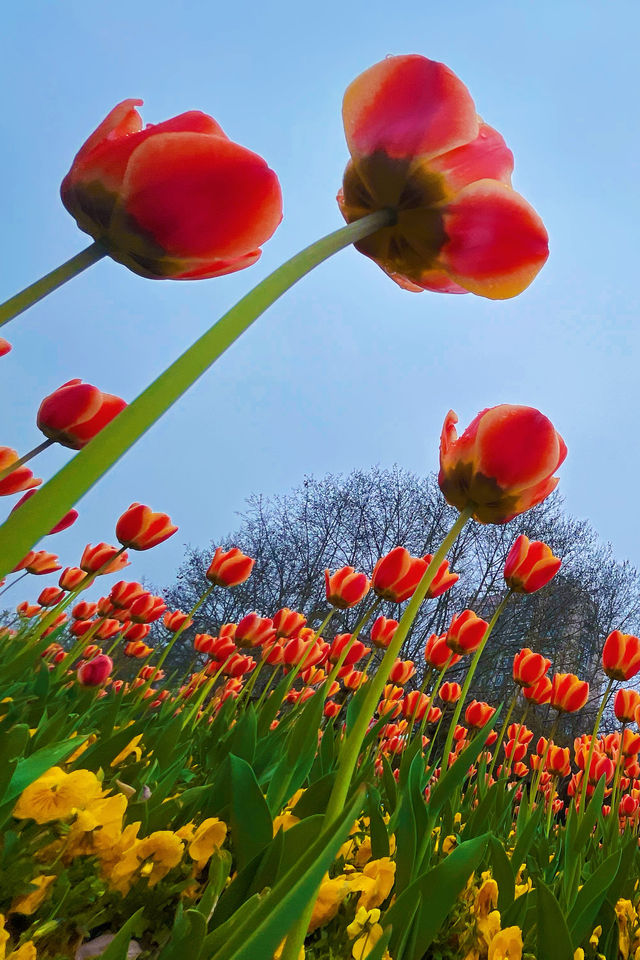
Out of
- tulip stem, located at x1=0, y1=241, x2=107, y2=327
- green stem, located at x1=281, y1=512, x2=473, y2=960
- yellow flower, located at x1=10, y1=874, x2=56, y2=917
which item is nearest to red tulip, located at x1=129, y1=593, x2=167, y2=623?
yellow flower, located at x1=10, y1=874, x2=56, y2=917

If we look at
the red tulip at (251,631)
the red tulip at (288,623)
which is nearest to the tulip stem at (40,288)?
the red tulip at (251,631)

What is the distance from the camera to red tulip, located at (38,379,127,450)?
956 millimetres

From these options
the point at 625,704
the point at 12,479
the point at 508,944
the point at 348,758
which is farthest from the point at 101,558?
the point at 625,704

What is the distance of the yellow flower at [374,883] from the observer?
99cm

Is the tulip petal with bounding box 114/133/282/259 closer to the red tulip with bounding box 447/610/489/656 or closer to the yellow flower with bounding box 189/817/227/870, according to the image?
the yellow flower with bounding box 189/817/227/870

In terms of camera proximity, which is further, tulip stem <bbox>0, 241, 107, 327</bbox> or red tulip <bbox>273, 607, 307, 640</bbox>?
red tulip <bbox>273, 607, 307, 640</bbox>

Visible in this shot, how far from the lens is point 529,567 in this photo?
1950mm

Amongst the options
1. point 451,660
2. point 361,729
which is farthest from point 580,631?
point 361,729

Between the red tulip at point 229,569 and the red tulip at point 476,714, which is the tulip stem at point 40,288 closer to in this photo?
the red tulip at point 229,569

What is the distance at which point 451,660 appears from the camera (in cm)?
278

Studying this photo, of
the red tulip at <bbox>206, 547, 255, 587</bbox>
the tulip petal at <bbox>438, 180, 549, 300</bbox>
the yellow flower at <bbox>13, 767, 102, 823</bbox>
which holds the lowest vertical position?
the yellow flower at <bbox>13, 767, 102, 823</bbox>

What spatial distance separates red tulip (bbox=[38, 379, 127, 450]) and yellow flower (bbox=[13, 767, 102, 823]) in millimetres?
495

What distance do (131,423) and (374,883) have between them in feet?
3.34

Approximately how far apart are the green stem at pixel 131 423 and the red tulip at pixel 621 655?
2416 mm
